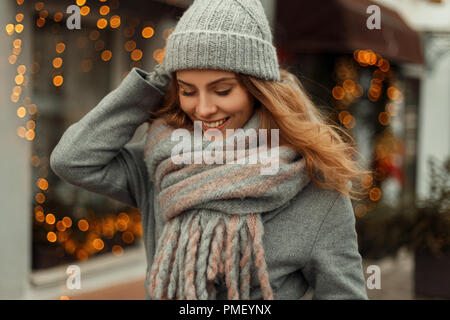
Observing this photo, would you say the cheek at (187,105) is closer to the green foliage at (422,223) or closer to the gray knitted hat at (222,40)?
the gray knitted hat at (222,40)

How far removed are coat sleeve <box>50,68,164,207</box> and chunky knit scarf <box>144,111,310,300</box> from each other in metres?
0.27

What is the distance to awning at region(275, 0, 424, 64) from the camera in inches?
200

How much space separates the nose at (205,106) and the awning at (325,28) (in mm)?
3465

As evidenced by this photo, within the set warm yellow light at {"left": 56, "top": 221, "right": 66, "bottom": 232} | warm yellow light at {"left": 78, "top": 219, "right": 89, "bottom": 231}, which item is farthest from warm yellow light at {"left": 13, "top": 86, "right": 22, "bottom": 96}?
warm yellow light at {"left": 78, "top": 219, "right": 89, "bottom": 231}

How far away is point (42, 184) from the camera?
15.0 feet

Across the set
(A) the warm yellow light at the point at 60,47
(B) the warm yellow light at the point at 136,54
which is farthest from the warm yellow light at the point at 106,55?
(A) the warm yellow light at the point at 60,47

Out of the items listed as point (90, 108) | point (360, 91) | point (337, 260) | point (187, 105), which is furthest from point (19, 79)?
point (360, 91)

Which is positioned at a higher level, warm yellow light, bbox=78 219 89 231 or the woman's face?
the woman's face

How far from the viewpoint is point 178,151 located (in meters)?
1.66

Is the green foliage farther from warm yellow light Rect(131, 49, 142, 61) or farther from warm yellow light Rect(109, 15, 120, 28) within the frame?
warm yellow light Rect(109, 15, 120, 28)

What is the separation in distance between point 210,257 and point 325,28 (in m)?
4.13

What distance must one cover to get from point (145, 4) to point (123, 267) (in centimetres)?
249

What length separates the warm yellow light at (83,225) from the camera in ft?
15.7
